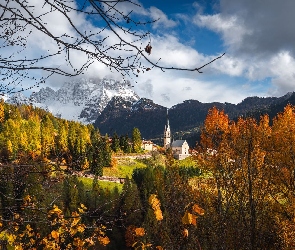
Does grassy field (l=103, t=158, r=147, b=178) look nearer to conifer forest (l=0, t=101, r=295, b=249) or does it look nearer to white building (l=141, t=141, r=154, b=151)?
conifer forest (l=0, t=101, r=295, b=249)

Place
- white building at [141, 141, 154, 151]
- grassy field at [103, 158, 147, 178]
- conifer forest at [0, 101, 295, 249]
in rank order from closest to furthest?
conifer forest at [0, 101, 295, 249] → grassy field at [103, 158, 147, 178] → white building at [141, 141, 154, 151]

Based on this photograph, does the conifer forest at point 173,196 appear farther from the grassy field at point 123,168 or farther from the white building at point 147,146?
the white building at point 147,146

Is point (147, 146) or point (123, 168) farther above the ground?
point (147, 146)

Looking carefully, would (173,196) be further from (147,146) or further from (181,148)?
(147,146)

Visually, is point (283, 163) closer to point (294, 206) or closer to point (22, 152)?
point (294, 206)

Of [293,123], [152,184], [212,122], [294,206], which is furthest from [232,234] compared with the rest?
[152,184]

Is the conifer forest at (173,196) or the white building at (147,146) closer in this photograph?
the conifer forest at (173,196)

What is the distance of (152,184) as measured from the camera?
3494 centimetres

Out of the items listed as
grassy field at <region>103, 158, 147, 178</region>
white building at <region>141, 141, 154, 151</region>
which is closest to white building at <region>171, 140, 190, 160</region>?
white building at <region>141, 141, 154, 151</region>

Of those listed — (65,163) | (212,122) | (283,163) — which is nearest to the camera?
(65,163)

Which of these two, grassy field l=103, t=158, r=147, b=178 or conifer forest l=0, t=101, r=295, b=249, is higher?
conifer forest l=0, t=101, r=295, b=249

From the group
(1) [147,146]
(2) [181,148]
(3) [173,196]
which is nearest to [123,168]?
(2) [181,148]

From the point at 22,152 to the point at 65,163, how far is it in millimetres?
858

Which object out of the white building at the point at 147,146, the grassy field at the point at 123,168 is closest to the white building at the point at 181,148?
the white building at the point at 147,146
